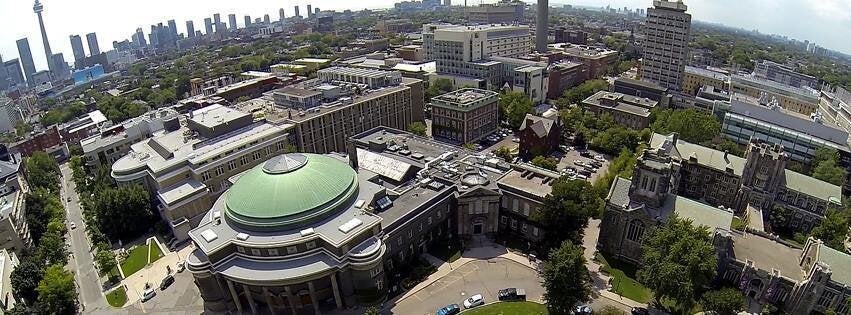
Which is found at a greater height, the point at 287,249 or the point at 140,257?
the point at 287,249

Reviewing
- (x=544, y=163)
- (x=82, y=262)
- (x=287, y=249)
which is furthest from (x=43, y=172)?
(x=544, y=163)

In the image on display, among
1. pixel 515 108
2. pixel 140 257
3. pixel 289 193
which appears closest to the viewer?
pixel 289 193

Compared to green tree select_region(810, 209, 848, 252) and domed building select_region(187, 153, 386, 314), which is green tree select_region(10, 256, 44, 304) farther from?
green tree select_region(810, 209, 848, 252)

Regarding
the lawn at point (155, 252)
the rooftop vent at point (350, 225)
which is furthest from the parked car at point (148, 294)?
the rooftop vent at point (350, 225)

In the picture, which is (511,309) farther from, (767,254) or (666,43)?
(666,43)

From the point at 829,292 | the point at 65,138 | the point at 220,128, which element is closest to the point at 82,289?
the point at 220,128

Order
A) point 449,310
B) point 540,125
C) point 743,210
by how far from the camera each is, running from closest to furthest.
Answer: point 449,310, point 743,210, point 540,125

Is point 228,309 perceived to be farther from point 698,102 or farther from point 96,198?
point 698,102
